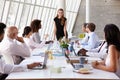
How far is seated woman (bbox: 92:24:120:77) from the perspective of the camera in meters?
3.64

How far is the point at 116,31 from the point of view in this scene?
12.8 ft

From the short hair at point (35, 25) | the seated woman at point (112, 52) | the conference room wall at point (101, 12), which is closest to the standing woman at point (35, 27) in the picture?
the short hair at point (35, 25)

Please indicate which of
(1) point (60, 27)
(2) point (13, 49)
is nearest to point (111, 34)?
(2) point (13, 49)

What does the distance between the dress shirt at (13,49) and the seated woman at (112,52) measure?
4.72 feet

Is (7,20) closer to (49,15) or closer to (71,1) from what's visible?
(49,15)

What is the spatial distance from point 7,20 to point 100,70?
11.3 metres

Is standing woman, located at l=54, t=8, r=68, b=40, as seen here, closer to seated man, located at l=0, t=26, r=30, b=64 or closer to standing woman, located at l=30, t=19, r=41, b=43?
standing woman, located at l=30, t=19, r=41, b=43

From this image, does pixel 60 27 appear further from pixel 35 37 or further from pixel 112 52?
pixel 112 52

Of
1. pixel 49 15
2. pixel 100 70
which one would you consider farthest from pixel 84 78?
pixel 49 15

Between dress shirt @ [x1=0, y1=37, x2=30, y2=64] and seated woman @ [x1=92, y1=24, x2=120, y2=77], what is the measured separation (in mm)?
1440

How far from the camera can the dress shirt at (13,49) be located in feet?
15.5

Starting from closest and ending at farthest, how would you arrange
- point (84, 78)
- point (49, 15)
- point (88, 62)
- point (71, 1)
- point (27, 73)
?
1. point (84, 78)
2. point (27, 73)
3. point (88, 62)
4. point (49, 15)
5. point (71, 1)

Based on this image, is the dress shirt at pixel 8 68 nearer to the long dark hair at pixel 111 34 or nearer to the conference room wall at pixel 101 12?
the long dark hair at pixel 111 34

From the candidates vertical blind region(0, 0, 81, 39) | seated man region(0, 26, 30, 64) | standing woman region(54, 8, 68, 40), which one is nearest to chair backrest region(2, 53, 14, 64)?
seated man region(0, 26, 30, 64)
